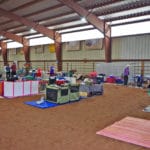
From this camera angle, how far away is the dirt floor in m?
3.45

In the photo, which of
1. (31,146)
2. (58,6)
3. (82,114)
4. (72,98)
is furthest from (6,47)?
(31,146)

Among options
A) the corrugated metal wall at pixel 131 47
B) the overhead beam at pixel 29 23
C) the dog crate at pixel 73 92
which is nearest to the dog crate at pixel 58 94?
the dog crate at pixel 73 92

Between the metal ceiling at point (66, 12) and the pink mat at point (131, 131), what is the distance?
7.56 metres

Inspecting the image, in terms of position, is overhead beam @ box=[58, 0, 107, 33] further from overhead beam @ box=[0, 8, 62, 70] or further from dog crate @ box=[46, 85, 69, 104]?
dog crate @ box=[46, 85, 69, 104]

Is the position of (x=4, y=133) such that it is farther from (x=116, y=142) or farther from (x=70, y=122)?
(x=116, y=142)

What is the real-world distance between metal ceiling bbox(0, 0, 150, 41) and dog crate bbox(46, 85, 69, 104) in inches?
226

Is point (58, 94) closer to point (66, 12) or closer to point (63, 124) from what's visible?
point (63, 124)

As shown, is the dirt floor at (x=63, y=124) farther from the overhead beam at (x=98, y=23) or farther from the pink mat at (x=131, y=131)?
the overhead beam at (x=98, y=23)

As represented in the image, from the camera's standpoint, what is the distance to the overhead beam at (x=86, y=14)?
10.9 metres

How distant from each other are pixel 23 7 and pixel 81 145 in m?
11.1

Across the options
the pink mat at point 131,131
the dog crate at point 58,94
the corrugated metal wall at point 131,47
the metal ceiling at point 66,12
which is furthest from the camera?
the corrugated metal wall at point 131,47

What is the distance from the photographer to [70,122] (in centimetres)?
466

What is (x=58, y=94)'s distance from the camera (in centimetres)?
649

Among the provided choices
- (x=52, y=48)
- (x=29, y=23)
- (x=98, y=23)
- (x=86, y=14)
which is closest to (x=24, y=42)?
(x=52, y=48)
